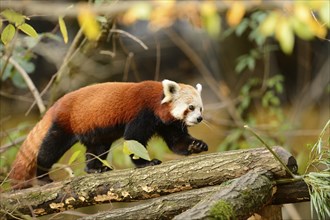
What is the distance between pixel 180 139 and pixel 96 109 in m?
0.67

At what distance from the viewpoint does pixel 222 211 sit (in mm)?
3033

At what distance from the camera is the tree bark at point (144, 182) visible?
3.63m

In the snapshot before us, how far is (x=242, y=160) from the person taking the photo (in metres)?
3.64

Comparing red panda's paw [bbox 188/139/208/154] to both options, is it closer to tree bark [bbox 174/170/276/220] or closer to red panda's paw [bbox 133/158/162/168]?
red panda's paw [bbox 133/158/162/168]

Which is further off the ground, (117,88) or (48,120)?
(117,88)

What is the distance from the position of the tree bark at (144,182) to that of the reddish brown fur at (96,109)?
1.35 feet

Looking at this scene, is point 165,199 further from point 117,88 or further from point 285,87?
point 285,87

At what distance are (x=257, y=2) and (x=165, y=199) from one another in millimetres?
1494

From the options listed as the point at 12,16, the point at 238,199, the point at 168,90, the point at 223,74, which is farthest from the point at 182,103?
the point at 223,74

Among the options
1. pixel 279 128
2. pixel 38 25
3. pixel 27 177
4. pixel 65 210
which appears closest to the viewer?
pixel 65 210

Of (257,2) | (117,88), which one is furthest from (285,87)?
(257,2)

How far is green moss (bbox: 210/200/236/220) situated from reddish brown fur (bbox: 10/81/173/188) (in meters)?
1.42

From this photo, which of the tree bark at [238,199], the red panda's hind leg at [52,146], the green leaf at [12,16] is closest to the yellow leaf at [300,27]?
the tree bark at [238,199]

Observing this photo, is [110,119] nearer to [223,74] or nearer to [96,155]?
[96,155]
